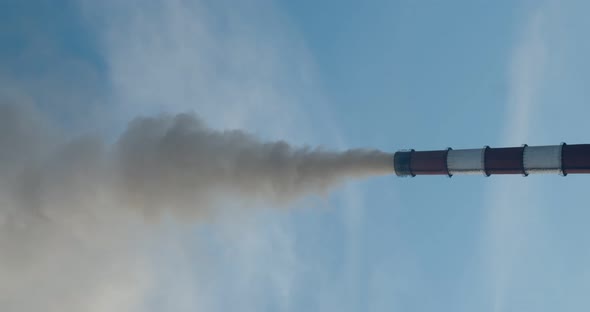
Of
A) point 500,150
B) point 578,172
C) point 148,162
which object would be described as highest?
point 148,162

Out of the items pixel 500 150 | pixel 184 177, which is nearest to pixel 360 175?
pixel 500 150

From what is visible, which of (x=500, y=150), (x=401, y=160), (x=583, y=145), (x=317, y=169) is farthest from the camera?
(x=317, y=169)

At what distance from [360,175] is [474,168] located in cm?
904

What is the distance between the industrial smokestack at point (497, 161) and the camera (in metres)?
41.2

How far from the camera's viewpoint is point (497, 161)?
44.4 metres

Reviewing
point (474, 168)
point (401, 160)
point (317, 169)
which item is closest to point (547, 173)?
point (474, 168)

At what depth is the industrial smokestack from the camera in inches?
1622

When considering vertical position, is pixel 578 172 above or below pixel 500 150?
below

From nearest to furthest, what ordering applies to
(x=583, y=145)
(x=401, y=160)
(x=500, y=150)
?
(x=583, y=145) < (x=500, y=150) < (x=401, y=160)

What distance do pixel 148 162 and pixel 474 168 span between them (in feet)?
85.0

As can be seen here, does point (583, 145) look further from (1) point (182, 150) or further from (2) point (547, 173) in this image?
(1) point (182, 150)

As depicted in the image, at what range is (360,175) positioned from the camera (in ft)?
166

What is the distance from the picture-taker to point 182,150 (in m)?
54.0

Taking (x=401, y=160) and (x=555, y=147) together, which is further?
(x=401, y=160)
